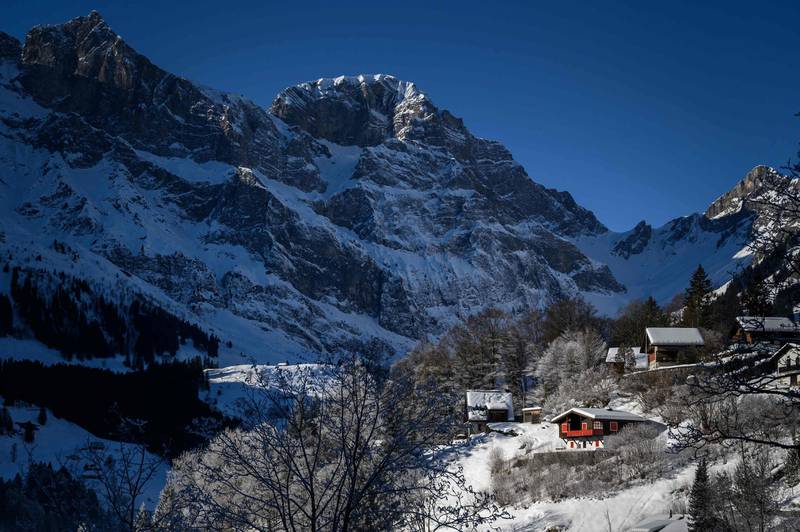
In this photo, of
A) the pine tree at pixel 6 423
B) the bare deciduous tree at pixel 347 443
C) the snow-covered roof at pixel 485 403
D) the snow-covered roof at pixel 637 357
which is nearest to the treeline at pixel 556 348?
the snow-covered roof at pixel 637 357

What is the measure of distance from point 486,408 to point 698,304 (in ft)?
85.8

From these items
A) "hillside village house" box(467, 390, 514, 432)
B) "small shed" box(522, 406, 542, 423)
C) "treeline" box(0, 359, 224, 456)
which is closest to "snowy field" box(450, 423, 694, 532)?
"small shed" box(522, 406, 542, 423)

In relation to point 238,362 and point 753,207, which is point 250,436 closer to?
point 753,207

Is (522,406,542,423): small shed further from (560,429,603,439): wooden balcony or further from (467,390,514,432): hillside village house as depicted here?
(560,429,603,439): wooden balcony

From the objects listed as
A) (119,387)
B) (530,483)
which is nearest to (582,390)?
(530,483)

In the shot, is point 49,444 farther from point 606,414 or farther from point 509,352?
point 606,414

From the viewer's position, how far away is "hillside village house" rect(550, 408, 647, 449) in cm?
5103

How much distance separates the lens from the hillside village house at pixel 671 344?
62562 mm

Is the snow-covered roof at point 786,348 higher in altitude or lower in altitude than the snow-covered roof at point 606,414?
lower

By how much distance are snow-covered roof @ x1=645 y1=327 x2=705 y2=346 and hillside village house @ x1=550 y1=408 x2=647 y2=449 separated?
12187 mm

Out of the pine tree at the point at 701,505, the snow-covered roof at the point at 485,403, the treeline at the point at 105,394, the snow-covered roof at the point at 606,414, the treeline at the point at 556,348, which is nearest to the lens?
the pine tree at the point at 701,505

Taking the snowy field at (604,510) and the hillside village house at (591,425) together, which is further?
the hillside village house at (591,425)

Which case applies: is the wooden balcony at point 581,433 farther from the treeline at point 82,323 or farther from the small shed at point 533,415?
the treeline at point 82,323

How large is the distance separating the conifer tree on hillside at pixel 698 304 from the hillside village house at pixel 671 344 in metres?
8.70
